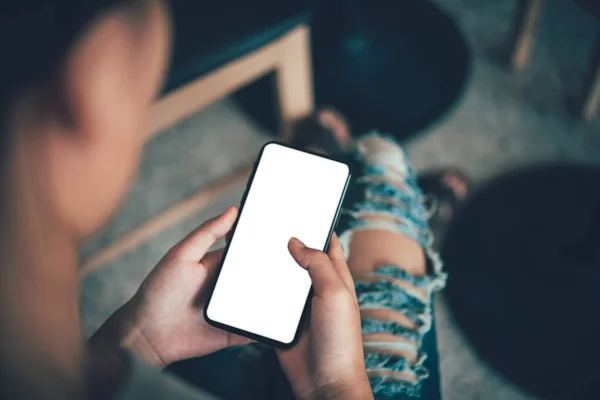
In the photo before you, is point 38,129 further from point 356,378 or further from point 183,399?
point 356,378

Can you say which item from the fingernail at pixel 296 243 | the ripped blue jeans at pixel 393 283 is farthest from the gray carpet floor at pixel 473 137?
the fingernail at pixel 296 243

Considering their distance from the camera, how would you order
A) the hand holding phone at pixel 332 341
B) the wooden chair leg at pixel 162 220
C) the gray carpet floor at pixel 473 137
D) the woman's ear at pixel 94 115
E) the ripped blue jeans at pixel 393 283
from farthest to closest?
the gray carpet floor at pixel 473 137
the wooden chair leg at pixel 162 220
the ripped blue jeans at pixel 393 283
the hand holding phone at pixel 332 341
the woman's ear at pixel 94 115

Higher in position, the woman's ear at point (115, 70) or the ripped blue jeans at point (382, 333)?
the woman's ear at point (115, 70)

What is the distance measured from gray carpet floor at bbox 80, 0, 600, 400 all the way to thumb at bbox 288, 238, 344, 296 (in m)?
0.52

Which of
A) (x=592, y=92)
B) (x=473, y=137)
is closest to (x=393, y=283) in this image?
(x=473, y=137)

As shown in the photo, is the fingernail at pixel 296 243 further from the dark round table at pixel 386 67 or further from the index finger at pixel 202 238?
the dark round table at pixel 386 67

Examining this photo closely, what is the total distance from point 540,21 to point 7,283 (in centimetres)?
134

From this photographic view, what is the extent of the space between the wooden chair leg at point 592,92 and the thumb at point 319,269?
2.71 feet

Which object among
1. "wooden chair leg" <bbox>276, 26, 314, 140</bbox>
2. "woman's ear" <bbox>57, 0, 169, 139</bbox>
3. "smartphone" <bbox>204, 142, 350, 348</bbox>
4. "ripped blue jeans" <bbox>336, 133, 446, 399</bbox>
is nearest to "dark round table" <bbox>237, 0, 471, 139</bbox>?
"wooden chair leg" <bbox>276, 26, 314, 140</bbox>

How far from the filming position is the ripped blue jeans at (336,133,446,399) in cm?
62

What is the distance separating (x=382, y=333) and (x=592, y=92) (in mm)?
792

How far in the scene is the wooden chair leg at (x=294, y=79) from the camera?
892 mm

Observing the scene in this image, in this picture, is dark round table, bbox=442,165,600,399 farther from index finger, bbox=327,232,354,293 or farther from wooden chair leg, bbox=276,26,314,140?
index finger, bbox=327,232,354,293

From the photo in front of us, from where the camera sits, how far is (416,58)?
1184 millimetres
